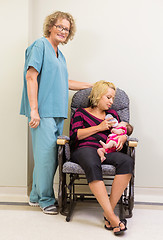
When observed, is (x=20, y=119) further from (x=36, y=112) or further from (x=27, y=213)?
(x=27, y=213)

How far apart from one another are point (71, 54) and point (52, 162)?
3.81ft

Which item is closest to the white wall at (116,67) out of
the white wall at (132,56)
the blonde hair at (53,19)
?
the white wall at (132,56)

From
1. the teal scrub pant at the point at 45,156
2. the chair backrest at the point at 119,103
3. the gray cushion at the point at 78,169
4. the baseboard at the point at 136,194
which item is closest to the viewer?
the gray cushion at the point at 78,169

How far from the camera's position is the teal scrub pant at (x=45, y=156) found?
2.29 metres

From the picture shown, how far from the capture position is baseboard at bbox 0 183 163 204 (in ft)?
8.80

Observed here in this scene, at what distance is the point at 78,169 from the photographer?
206cm

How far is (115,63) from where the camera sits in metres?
2.80

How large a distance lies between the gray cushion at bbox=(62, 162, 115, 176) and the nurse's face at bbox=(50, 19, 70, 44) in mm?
1060

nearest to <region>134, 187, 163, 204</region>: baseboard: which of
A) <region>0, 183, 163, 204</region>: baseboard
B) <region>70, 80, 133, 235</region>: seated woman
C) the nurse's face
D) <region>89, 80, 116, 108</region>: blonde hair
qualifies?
<region>0, 183, 163, 204</region>: baseboard

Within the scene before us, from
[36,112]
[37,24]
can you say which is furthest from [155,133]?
[37,24]

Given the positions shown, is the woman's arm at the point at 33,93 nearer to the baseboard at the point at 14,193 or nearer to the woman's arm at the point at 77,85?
the woman's arm at the point at 77,85

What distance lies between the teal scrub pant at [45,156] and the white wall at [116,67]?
476mm

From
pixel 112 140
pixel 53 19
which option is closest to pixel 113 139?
pixel 112 140

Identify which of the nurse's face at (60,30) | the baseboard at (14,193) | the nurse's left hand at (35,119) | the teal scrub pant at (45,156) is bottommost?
the baseboard at (14,193)
